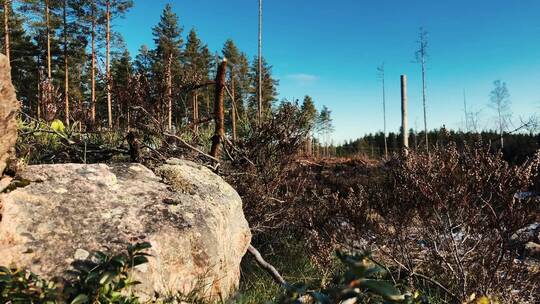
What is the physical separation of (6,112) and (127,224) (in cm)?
86

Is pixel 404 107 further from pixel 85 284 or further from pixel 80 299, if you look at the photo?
pixel 80 299

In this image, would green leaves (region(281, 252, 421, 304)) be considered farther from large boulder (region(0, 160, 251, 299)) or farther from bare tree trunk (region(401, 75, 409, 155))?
bare tree trunk (region(401, 75, 409, 155))

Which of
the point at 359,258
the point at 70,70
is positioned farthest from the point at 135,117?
the point at 70,70

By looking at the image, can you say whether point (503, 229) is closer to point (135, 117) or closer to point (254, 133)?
point (254, 133)

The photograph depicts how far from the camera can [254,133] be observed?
5.07m

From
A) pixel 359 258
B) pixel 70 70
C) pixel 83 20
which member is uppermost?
pixel 83 20

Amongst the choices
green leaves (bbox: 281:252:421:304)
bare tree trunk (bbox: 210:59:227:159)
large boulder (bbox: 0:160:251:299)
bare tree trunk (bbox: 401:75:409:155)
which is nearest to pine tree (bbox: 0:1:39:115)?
bare tree trunk (bbox: 401:75:409:155)

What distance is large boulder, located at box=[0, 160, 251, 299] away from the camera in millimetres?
1867

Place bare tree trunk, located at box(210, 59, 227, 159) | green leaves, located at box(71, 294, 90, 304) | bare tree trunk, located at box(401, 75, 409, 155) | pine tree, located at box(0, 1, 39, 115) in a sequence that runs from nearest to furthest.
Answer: green leaves, located at box(71, 294, 90, 304) → bare tree trunk, located at box(210, 59, 227, 159) → bare tree trunk, located at box(401, 75, 409, 155) → pine tree, located at box(0, 1, 39, 115)

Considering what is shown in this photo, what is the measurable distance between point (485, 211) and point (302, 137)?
2.33m

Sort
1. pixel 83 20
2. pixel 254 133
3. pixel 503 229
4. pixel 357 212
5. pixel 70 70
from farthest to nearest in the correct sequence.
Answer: pixel 70 70, pixel 83 20, pixel 254 133, pixel 357 212, pixel 503 229

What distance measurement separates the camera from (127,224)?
2.14 metres

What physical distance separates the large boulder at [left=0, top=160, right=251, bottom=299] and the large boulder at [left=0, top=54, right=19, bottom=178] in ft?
0.63

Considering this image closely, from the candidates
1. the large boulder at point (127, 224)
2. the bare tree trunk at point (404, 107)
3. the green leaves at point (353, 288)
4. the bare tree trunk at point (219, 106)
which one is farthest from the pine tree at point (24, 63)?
the green leaves at point (353, 288)
